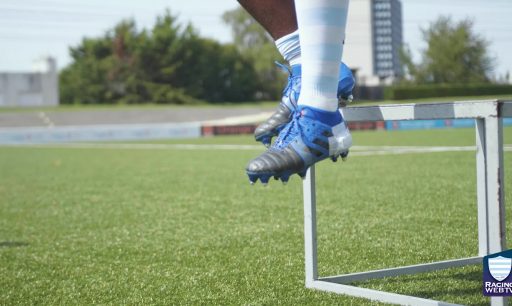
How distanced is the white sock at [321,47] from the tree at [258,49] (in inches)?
1584

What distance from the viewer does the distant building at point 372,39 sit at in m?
57.6

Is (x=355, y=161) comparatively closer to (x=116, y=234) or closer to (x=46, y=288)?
(x=116, y=234)

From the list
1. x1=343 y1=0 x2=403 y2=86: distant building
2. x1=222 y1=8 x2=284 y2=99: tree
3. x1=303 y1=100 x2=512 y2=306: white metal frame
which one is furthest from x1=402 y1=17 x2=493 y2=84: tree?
x1=303 y1=100 x2=512 y2=306: white metal frame

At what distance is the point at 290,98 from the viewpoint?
54.3 inches

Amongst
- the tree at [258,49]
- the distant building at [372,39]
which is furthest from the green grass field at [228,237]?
the tree at [258,49]

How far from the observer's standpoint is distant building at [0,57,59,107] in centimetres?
3772

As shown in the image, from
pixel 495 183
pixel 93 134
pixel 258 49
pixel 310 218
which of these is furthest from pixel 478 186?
pixel 258 49

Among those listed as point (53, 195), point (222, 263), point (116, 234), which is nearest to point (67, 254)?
point (116, 234)

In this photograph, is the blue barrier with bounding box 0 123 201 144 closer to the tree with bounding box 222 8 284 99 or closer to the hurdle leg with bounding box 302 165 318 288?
the hurdle leg with bounding box 302 165 318 288

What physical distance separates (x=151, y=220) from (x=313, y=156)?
109 inches

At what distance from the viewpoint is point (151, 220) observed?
12.4 feet

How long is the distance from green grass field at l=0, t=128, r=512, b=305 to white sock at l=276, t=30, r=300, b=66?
63 centimetres

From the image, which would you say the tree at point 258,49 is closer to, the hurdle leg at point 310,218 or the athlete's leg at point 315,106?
the hurdle leg at point 310,218

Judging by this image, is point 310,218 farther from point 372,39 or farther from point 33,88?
point 372,39
